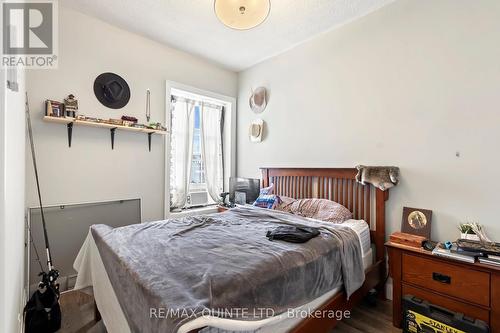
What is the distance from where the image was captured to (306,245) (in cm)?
161

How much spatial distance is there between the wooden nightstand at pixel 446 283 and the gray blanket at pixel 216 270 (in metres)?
0.32

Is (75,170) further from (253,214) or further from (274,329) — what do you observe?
(274,329)

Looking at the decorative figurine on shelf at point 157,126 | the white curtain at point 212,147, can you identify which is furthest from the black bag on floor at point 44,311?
the white curtain at point 212,147

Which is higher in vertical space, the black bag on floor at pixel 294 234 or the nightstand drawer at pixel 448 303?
the black bag on floor at pixel 294 234

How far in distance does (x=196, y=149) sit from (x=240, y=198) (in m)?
1.07

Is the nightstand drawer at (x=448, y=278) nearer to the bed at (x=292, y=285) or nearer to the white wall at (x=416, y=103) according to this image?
the bed at (x=292, y=285)

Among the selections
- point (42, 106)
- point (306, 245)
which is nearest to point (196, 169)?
point (42, 106)

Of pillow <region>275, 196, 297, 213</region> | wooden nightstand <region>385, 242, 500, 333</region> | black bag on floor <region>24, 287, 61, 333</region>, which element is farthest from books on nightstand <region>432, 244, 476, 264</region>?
black bag on floor <region>24, 287, 61, 333</region>

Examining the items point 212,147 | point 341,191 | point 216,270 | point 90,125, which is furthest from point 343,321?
point 90,125

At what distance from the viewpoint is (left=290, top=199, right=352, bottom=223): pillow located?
238cm

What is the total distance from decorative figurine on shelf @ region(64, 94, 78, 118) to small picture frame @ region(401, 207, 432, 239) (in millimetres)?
3358

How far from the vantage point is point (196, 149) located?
3.78 m

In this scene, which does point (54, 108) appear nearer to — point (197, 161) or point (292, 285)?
point (197, 161)

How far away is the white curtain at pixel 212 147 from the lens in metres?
3.80
